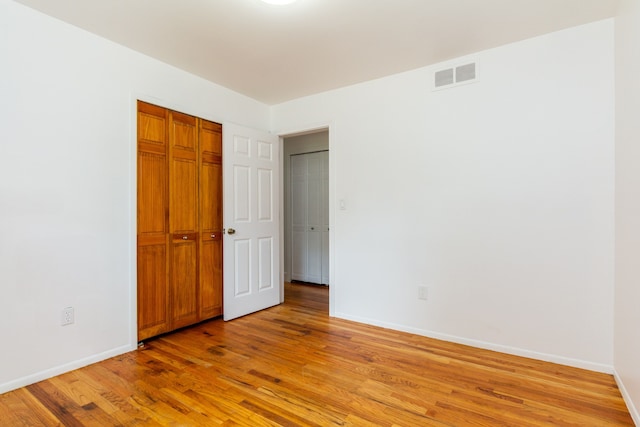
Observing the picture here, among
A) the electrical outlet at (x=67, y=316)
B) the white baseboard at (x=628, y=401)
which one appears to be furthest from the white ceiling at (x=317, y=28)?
the white baseboard at (x=628, y=401)

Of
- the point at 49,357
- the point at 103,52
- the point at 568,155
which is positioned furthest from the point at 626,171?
the point at 49,357

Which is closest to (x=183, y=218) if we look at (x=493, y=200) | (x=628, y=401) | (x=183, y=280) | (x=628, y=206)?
(x=183, y=280)

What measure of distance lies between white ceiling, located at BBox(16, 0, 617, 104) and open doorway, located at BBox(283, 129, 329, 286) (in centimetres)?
209

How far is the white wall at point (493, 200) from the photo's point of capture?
89.4 inches

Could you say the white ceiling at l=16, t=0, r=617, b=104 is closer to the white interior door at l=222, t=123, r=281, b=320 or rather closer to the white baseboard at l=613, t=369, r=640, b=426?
the white interior door at l=222, t=123, r=281, b=320

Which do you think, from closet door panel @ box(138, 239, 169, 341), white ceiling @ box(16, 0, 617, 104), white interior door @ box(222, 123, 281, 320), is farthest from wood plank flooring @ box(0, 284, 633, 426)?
white ceiling @ box(16, 0, 617, 104)

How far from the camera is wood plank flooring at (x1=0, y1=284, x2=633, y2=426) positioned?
174 cm

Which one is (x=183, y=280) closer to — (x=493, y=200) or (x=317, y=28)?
(x=317, y=28)

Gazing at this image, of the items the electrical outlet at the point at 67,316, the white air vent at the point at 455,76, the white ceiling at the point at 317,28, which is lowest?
the electrical outlet at the point at 67,316

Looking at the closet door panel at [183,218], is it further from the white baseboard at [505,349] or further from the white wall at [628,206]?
the white wall at [628,206]

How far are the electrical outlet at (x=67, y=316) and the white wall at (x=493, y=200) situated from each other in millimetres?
2320

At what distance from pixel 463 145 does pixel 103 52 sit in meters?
2.99

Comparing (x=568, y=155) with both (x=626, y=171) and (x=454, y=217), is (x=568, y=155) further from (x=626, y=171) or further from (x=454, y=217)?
(x=454, y=217)

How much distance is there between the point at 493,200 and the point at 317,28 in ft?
6.27
